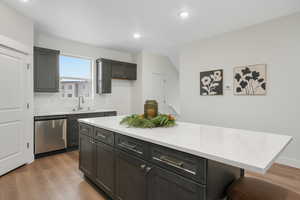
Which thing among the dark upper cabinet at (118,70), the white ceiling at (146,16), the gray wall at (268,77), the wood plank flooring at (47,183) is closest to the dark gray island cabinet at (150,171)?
the wood plank flooring at (47,183)

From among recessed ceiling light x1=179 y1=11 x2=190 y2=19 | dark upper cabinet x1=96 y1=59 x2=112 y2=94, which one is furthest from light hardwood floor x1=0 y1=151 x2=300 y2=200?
recessed ceiling light x1=179 y1=11 x2=190 y2=19

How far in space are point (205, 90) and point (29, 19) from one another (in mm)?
4098

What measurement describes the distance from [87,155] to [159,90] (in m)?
3.94

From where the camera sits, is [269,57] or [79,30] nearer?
[269,57]

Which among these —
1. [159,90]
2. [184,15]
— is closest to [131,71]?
[159,90]

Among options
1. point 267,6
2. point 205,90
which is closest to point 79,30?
point 205,90

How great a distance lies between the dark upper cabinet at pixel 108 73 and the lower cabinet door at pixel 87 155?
2.45 meters

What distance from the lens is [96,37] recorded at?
13.3 feet

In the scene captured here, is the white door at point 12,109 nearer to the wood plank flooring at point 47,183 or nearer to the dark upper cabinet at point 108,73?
Result: the wood plank flooring at point 47,183

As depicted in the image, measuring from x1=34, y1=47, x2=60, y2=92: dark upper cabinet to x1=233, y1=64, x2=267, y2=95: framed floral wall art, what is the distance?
162 inches

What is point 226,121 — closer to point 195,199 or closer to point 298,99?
point 298,99

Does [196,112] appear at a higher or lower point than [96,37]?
lower

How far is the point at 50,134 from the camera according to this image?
3.44 metres

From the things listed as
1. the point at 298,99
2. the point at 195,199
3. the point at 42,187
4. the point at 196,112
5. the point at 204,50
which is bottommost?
the point at 42,187
